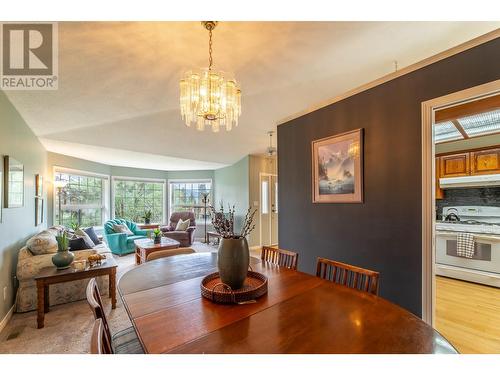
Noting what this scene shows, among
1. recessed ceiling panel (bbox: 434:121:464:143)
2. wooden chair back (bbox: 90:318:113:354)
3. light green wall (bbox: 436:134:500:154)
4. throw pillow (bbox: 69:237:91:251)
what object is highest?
recessed ceiling panel (bbox: 434:121:464:143)

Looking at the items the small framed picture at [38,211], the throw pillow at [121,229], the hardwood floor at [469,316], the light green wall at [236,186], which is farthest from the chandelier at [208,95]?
the throw pillow at [121,229]

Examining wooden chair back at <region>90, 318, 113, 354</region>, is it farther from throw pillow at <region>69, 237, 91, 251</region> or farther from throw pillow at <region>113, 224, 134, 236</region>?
throw pillow at <region>113, 224, 134, 236</region>

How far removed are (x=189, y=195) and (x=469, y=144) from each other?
703cm

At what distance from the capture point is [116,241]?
17.4 feet

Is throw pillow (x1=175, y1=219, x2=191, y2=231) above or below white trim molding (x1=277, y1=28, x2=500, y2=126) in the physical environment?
below

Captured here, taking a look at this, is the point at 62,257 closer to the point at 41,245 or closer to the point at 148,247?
the point at 41,245

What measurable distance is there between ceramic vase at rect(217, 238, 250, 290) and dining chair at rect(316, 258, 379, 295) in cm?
70

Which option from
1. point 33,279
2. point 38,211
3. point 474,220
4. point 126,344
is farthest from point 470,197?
point 38,211

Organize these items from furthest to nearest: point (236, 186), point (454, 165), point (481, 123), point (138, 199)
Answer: point (138, 199)
point (236, 186)
point (454, 165)
point (481, 123)

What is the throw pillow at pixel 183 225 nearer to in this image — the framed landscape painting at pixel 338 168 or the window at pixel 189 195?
the window at pixel 189 195

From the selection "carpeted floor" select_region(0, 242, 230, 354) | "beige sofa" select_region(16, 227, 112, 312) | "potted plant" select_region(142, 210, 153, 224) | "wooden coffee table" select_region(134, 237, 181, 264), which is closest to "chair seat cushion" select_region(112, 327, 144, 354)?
"carpeted floor" select_region(0, 242, 230, 354)

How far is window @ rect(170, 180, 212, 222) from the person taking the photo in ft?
25.4

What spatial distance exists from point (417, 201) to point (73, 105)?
378 centimetres
